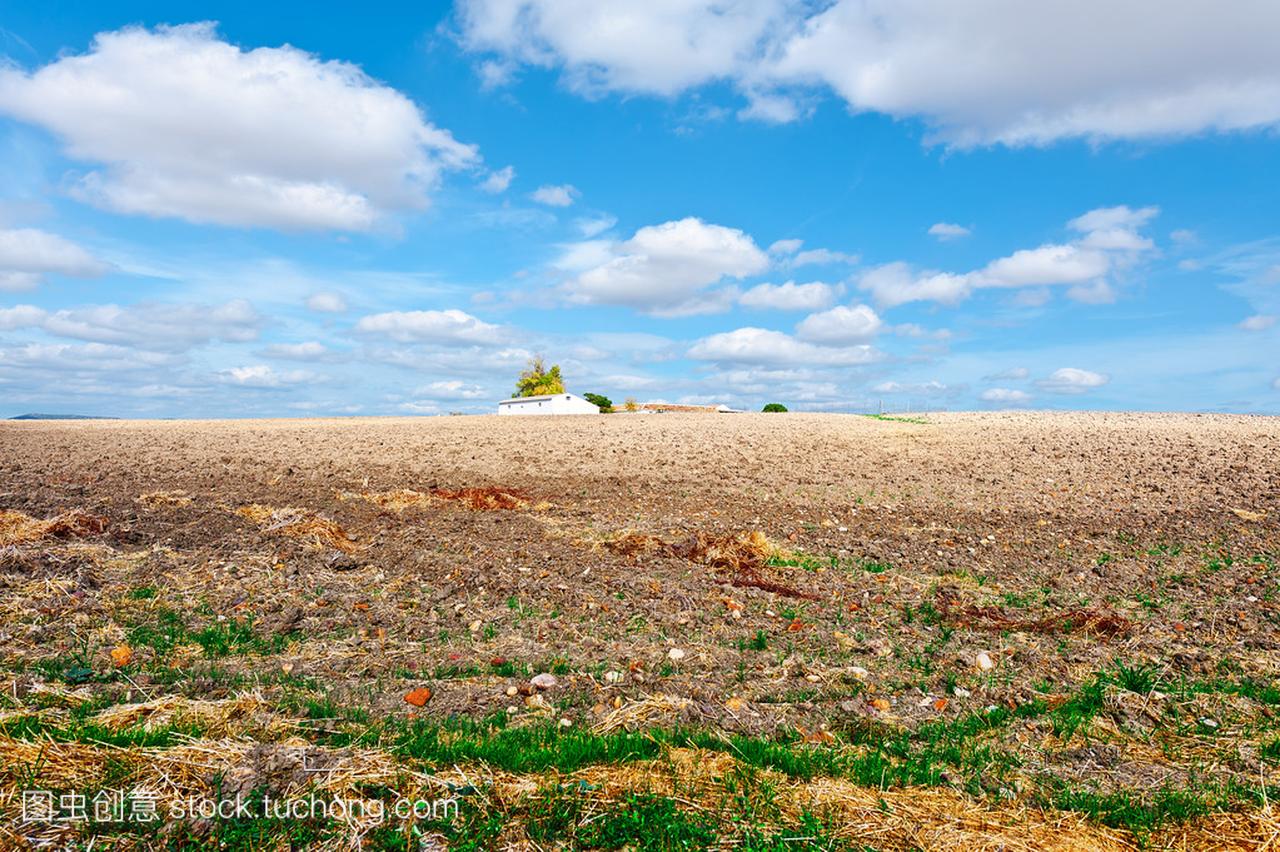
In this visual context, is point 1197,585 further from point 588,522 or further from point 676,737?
point 588,522

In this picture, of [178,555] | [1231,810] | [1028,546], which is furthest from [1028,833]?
[178,555]

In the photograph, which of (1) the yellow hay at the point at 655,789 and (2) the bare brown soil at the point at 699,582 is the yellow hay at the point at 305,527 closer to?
(2) the bare brown soil at the point at 699,582

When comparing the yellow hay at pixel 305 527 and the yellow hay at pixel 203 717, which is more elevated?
the yellow hay at pixel 305 527

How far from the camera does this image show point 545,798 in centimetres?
371

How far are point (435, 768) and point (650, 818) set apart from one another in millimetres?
1323

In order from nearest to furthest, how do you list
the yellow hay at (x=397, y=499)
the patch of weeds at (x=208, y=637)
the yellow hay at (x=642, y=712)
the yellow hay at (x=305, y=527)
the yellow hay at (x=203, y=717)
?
the yellow hay at (x=203, y=717), the yellow hay at (x=642, y=712), the patch of weeds at (x=208, y=637), the yellow hay at (x=305, y=527), the yellow hay at (x=397, y=499)

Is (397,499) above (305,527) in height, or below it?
above

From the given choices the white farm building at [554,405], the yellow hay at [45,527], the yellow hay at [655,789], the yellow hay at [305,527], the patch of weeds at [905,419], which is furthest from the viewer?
the white farm building at [554,405]

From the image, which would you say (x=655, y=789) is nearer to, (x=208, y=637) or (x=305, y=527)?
(x=208, y=637)

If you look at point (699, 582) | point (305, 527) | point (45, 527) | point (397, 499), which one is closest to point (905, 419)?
point (397, 499)

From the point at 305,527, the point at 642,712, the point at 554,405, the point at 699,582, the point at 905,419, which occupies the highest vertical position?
the point at 554,405

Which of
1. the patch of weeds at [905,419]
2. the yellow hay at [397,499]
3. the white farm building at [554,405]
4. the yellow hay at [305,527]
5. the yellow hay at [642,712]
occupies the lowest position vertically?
the yellow hay at [642,712]

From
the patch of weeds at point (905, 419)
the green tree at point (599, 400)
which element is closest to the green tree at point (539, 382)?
the green tree at point (599, 400)

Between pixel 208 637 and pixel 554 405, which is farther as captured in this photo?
pixel 554 405
